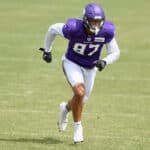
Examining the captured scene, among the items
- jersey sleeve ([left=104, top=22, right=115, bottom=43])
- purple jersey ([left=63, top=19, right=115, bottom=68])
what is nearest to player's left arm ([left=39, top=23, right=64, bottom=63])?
purple jersey ([left=63, top=19, right=115, bottom=68])

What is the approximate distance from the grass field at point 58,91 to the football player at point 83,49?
1.99 ft

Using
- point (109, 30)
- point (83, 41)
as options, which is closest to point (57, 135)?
point (83, 41)

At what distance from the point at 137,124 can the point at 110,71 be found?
19.9 feet

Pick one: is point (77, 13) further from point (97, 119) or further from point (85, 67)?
point (85, 67)

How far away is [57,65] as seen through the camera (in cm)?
1820

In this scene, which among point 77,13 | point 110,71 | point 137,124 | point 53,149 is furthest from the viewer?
point 77,13

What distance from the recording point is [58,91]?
48.9ft

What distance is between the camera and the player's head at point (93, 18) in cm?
927

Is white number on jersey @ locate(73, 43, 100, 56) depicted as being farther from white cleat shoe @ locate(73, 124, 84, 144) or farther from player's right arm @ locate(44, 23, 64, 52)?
white cleat shoe @ locate(73, 124, 84, 144)

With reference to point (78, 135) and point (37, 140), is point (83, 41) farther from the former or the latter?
point (37, 140)

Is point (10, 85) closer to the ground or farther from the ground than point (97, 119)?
farther from the ground

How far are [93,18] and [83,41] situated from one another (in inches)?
17.5

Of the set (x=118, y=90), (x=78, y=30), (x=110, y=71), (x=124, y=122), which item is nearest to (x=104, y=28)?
(x=78, y=30)

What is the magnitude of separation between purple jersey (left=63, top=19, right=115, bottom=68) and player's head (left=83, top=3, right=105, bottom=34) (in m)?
0.17
